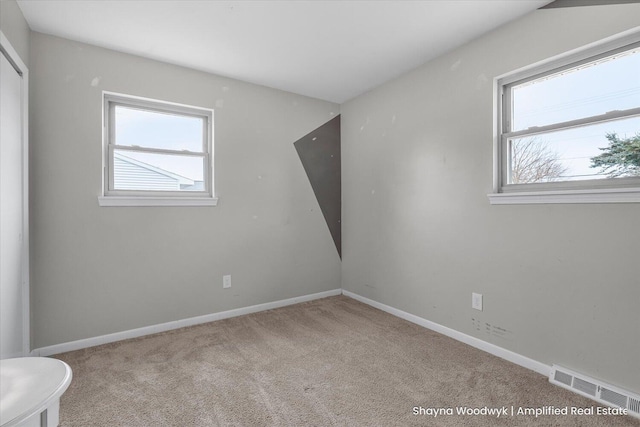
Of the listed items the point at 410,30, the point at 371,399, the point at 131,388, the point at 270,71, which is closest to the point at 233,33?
the point at 270,71

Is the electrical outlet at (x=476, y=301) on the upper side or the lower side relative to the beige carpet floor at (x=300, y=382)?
upper

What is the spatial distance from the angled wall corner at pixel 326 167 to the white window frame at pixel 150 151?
3.28 feet

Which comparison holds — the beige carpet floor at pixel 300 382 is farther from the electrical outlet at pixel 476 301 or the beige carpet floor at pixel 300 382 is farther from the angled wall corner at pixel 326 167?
the angled wall corner at pixel 326 167

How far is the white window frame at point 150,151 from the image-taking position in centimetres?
247

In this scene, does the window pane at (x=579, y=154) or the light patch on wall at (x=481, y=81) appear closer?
the window pane at (x=579, y=154)

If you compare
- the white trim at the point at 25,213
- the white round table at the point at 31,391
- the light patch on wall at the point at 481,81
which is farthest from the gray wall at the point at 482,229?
the white trim at the point at 25,213

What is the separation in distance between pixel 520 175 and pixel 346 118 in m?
2.05

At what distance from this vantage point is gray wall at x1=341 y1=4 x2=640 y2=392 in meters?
1.72

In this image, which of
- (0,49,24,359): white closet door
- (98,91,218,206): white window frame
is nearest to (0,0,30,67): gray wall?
(0,49,24,359): white closet door

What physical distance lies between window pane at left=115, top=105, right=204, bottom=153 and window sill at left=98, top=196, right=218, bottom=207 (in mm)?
469

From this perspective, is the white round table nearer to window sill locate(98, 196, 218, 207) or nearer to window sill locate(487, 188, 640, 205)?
window sill locate(98, 196, 218, 207)

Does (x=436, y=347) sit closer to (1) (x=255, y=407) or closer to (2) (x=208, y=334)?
(1) (x=255, y=407)

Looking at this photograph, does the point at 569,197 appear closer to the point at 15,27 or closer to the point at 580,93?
the point at 580,93

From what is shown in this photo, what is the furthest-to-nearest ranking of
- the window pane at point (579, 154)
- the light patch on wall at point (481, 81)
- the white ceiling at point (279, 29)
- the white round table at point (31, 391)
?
the light patch on wall at point (481, 81) < the white ceiling at point (279, 29) < the window pane at point (579, 154) < the white round table at point (31, 391)
